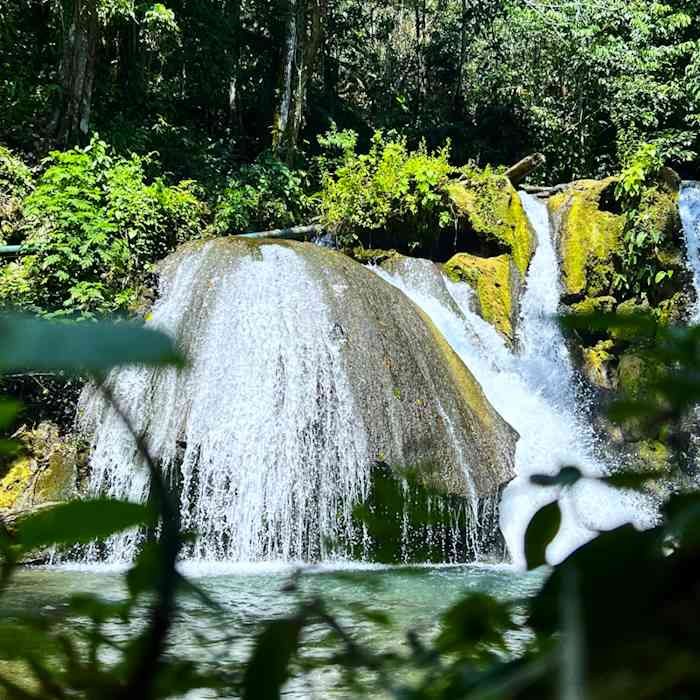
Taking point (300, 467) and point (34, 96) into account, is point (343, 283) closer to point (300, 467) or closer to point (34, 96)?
point (300, 467)

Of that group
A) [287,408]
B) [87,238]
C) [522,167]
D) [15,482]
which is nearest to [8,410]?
[287,408]

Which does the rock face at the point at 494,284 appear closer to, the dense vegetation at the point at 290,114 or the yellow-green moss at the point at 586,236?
the dense vegetation at the point at 290,114

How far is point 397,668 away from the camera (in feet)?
1.79

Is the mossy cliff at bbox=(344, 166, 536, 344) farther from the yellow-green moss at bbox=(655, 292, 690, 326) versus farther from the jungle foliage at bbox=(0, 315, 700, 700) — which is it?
the jungle foliage at bbox=(0, 315, 700, 700)

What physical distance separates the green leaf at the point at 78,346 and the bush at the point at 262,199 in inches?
430

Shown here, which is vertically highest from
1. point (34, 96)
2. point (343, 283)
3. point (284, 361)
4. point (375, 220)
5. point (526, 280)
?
point (34, 96)

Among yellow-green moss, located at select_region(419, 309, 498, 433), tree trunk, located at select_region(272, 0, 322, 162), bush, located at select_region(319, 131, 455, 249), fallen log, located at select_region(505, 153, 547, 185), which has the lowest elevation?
yellow-green moss, located at select_region(419, 309, 498, 433)

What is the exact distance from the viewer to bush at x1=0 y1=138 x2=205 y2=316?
8133 mm

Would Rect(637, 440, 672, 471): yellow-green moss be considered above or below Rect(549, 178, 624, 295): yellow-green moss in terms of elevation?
below

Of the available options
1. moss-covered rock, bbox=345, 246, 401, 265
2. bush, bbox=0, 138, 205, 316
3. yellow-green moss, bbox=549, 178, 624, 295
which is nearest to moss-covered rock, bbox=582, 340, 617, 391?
yellow-green moss, bbox=549, 178, 624, 295

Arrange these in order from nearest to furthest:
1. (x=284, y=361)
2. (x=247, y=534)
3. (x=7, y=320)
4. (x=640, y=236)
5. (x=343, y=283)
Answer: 1. (x=7, y=320)
2. (x=247, y=534)
3. (x=284, y=361)
4. (x=343, y=283)
5. (x=640, y=236)

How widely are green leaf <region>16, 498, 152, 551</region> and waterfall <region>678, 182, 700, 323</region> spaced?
35.8 ft

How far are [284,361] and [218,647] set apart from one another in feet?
22.2

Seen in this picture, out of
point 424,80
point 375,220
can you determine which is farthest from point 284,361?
point 424,80
